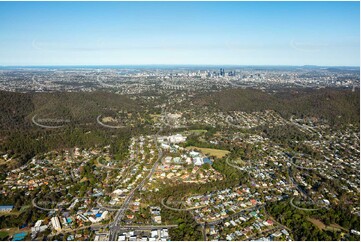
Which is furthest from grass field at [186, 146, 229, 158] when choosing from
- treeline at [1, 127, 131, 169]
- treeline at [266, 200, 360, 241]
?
treeline at [266, 200, 360, 241]

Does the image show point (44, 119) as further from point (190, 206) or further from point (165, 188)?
point (190, 206)

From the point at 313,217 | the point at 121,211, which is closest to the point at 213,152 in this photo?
the point at 313,217

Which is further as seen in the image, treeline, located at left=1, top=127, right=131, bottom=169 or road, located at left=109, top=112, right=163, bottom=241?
treeline, located at left=1, top=127, right=131, bottom=169

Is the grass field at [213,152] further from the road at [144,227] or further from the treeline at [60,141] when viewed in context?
the road at [144,227]

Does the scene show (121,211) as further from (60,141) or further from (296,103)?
(296,103)

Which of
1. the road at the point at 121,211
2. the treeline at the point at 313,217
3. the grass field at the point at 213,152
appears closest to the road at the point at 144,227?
the road at the point at 121,211

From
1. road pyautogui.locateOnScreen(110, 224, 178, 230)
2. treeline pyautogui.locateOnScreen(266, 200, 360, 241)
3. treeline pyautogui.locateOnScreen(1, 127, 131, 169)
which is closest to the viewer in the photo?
treeline pyautogui.locateOnScreen(266, 200, 360, 241)

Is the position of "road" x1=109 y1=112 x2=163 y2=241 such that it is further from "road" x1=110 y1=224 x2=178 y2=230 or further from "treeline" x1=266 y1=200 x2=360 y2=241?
"treeline" x1=266 y1=200 x2=360 y2=241

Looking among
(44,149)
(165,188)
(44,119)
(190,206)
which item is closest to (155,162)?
(165,188)

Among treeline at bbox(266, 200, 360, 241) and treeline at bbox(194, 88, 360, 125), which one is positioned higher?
treeline at bbox(194, 88, 360, 125)
